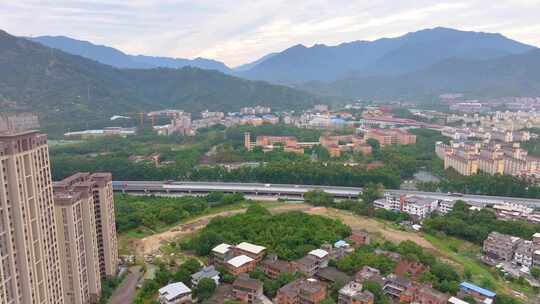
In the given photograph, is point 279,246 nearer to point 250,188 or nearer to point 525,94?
point 250,188

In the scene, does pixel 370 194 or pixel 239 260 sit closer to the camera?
pixel 239 260

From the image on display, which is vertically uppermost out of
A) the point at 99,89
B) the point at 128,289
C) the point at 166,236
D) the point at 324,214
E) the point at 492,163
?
the point at 99,89

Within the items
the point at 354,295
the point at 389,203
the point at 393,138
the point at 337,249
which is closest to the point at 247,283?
the point at 354,295

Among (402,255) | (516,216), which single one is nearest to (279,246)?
(402,255)

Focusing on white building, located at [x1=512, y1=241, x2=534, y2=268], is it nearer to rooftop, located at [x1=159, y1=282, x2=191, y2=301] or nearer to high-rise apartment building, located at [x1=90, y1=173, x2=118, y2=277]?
rooftop, located at [x1=159, y1=282, x2=191, y2=301]

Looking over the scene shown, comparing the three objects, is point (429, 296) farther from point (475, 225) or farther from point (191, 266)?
point (191, 266)

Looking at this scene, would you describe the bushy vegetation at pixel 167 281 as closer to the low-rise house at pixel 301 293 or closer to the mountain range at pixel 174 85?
the low-rise house at pixel 301 293
